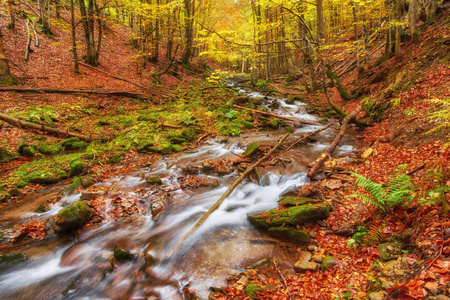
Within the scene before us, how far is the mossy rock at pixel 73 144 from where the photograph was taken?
342 inches

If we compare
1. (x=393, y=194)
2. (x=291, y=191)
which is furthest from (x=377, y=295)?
(x=291, y=191)

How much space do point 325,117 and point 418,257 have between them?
36.4ft

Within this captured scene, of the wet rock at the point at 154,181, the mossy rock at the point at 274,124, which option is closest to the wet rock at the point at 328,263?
the wet rock at the point at 154,181

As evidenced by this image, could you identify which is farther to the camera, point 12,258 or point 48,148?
point 48,148

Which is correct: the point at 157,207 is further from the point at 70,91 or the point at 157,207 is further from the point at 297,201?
the point at 70,91

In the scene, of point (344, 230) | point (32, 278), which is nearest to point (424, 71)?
point (344, 230)

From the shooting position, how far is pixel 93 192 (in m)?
6.13

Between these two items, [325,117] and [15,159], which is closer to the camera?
[15,159]

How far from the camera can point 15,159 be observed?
24.5 ft

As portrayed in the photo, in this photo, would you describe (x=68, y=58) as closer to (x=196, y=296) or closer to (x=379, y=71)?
(x=196, y=296)

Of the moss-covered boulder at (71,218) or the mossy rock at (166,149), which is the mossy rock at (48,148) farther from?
the moss-covered boulder at (71,218)

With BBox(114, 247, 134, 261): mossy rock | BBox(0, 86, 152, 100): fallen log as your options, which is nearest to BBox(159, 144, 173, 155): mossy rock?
BBox(114, 247, 134, 261): mossy rock

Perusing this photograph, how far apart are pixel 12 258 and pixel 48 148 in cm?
513

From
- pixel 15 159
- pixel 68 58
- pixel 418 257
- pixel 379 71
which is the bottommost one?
pixel 418 257
